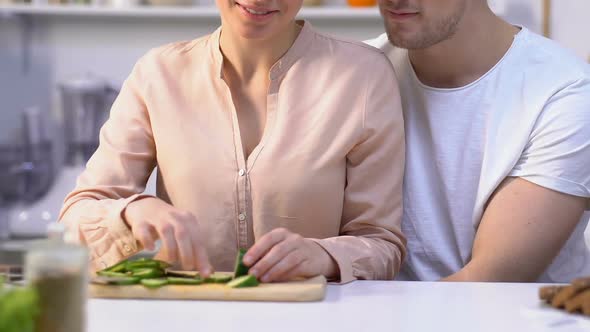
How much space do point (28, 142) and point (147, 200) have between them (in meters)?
2.73

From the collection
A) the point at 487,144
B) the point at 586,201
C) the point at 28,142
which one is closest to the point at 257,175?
the point at 487,144

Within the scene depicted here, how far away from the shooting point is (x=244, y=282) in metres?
1.43

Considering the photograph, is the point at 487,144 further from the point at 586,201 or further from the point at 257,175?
the point at 257,175

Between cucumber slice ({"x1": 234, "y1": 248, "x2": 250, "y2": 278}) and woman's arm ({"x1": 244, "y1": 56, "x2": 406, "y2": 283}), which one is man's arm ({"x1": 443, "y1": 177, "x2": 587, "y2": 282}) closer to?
woman's arm ({"x1": 244, "y1": 56, "x2": 406, "y2": 283})

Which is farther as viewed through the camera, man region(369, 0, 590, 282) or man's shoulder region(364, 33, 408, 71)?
man's shoulder region(364, 33, 408, 71)

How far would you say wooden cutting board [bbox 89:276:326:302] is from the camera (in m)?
1.42

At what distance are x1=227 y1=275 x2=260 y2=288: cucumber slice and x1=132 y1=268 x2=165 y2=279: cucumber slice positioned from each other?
13cm

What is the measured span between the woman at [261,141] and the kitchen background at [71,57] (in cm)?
202

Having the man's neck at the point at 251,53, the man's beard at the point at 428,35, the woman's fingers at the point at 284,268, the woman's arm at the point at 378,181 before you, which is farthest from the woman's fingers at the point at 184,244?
the man's beard at the point at 428,35

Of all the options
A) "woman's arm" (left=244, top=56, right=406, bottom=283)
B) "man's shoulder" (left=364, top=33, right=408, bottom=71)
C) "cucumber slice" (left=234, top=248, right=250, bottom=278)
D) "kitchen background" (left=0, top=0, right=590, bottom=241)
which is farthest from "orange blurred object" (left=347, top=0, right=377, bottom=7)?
"cucumber slice" (left=234, top=248, right=250, bottom=278)

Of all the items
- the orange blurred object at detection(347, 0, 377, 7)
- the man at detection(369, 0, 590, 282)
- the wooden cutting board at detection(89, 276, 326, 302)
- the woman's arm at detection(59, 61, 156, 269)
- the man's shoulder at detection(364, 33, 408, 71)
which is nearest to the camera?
the wooden cutting board at detection(89, 276, 326, 302)

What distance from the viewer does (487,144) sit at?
6.41 ft

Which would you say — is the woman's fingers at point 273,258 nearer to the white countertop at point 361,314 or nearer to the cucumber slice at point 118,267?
the white countertop at point 361,314

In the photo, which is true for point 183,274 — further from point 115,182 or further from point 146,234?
point 115,182
